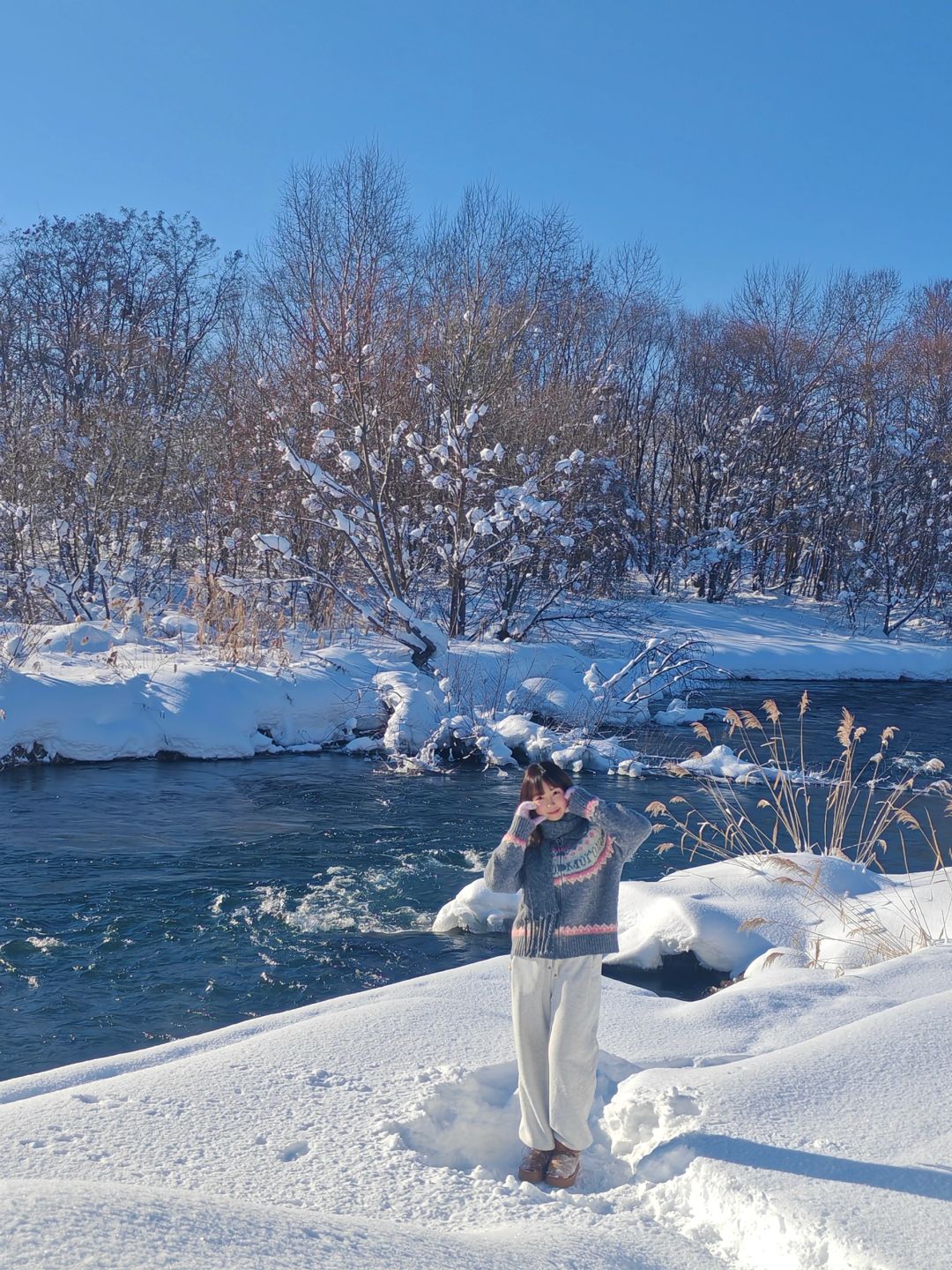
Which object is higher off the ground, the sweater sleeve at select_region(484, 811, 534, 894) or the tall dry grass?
the sweater sleeve at select_region(484, 811, 534, 894)

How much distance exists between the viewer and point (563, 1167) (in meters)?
3.61

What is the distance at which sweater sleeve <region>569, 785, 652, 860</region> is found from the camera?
3762mm

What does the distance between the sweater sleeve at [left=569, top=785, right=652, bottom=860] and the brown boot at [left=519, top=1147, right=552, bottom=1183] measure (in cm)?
104

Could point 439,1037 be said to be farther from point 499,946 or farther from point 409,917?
point 409,917

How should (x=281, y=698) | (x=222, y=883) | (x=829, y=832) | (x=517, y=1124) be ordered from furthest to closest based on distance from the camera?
(x=281, y=698)
(x=829, y=832)
(x=222, y=883)
(x=517, y=1124)

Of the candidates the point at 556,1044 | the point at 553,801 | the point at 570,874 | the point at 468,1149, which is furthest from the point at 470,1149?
the point at 553,801

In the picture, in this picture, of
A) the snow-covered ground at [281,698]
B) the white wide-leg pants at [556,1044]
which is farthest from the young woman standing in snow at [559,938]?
the snow-covered ground at [281,698]

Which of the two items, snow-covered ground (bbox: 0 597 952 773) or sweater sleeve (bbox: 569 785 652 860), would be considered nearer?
sweater sleeve (bbox: 569 785 652 860)

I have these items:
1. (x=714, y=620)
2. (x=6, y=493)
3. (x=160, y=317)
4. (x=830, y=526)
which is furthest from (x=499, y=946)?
(x=160, y=317)

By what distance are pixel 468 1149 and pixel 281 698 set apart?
34.0 ft

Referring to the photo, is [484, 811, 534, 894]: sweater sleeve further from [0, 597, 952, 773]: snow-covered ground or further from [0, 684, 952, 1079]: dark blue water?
[0, 597, 952, 773]: snow-covered ground

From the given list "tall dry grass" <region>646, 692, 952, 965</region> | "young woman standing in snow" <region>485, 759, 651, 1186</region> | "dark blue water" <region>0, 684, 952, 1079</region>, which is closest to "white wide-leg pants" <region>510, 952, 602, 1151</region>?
"young woman standing in snow" <region>485, 759, 651, 1186</region>

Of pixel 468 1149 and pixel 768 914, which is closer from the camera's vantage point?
pixel 468 1149

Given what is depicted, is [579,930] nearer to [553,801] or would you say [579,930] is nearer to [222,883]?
[553,801]
